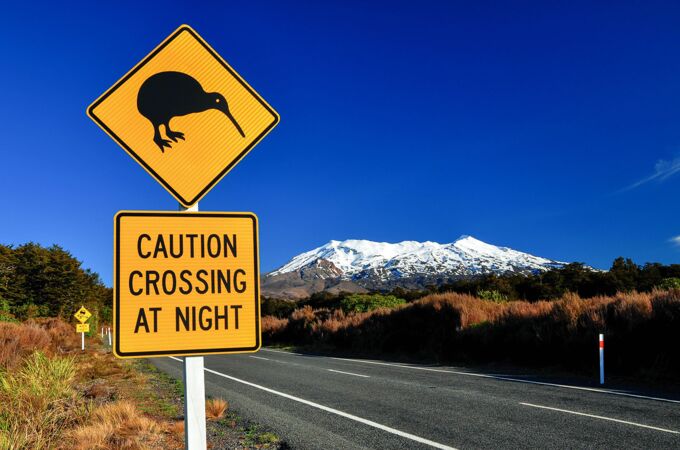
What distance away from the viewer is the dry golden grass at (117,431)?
587 centimetres

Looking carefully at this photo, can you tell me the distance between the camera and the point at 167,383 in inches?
525

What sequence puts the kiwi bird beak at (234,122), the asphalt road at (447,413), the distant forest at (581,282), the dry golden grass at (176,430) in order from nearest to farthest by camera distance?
the kiwi bird beak at (234,122), the asphalt road at (447,413), the dry golden grass at (176,430), the distant forest at (581,282)

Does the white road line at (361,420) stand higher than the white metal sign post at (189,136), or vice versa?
the white metal sign post at (189,136)

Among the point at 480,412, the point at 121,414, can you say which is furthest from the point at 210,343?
the point at 480,412

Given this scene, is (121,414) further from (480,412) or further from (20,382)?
(480,412)

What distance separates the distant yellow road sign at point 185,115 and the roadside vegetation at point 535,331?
42.3ft

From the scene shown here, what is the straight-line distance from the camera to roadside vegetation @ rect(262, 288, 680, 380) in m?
13.0

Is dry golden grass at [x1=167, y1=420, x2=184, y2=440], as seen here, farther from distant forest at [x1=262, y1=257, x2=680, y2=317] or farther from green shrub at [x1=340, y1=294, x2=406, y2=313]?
green shrub at [x1=340, y1=294, x2=406, y2=313]

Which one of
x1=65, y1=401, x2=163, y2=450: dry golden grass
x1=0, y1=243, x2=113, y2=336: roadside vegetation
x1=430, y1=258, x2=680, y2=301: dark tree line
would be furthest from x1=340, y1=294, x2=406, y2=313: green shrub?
x1=0, y1=243, x2=113, y2=336: roadside vegetation

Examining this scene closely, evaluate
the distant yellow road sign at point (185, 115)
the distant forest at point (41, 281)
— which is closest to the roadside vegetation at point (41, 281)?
the distant forest at point (41, 281)

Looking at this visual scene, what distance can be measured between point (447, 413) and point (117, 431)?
5.04 meters

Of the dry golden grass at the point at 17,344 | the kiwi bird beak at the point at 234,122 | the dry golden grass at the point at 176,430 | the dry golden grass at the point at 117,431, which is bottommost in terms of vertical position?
the dry golden grass at the point at 176,430

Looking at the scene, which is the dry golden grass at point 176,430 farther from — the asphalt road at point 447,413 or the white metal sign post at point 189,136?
the white metal sign post at point 189,136

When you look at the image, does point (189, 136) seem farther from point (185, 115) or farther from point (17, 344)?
point (17, 344)
